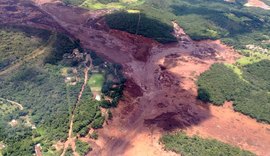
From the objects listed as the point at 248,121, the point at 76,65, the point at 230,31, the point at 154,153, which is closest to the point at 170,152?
the point at 154,153

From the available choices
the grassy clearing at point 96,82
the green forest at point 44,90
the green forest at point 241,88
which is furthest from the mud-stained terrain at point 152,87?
the grassy clearing at point 96,82

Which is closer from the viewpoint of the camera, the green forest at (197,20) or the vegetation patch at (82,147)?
the vegetation patch at (82,147)

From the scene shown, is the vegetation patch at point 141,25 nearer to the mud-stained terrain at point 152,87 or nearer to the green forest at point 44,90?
the mud-stained terrain at point 152,87

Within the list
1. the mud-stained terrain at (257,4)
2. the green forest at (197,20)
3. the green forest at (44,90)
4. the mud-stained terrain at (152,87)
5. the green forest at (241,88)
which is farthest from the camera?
the mud-stained terrain at (257,4)

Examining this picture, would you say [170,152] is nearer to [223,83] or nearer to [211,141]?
[211,141]

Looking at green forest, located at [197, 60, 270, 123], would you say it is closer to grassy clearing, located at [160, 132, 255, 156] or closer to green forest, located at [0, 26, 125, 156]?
grassy clearing, located at [160, 132, 255, 156]

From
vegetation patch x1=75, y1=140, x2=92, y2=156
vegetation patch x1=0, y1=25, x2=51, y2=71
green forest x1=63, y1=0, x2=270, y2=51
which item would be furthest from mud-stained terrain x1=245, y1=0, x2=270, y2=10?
vegetation patch x1=75, y1=140, x2=92, y2=156

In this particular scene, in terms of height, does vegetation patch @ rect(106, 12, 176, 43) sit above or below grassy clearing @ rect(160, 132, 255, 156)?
above
